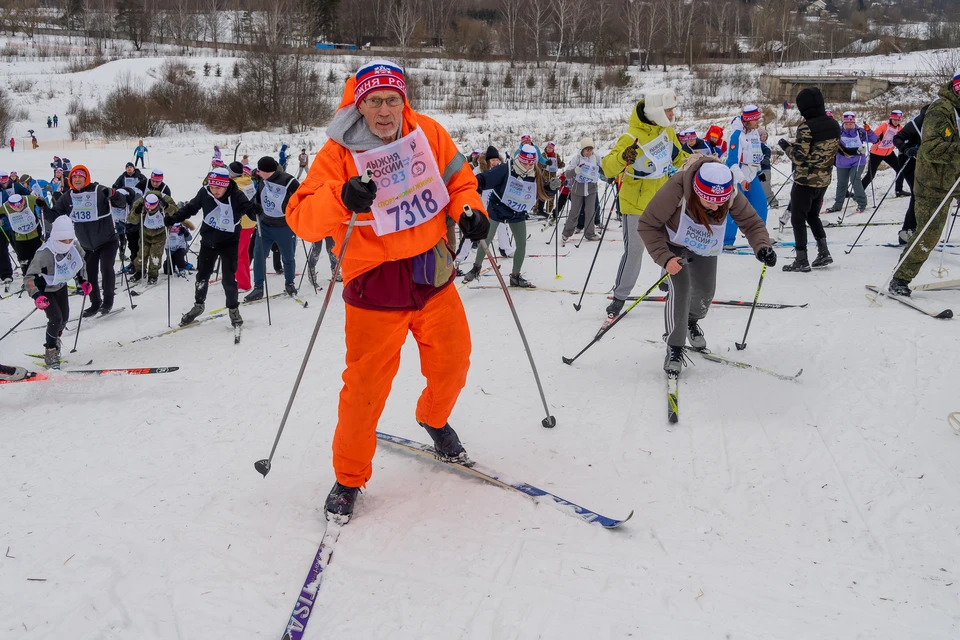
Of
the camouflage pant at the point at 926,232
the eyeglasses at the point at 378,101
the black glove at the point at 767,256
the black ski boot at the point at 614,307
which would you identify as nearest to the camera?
the eyeglasses at the point at 378,101

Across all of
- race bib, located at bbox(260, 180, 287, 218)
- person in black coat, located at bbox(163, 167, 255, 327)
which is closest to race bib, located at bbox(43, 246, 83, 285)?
person in black coat, located at bbox(163, 167, 255, 327)

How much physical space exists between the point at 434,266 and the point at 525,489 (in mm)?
1291

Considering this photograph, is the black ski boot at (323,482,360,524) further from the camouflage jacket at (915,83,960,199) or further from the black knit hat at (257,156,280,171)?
the black knit hat at (257,156,280,171)

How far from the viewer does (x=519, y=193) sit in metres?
7.64

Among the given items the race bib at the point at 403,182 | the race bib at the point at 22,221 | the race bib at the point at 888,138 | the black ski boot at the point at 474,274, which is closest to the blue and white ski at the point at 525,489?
the race bib at the point at 403,182

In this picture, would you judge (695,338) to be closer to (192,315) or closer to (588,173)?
(192,315)

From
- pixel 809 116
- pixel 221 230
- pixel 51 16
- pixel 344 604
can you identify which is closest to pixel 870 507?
pixel 344 604

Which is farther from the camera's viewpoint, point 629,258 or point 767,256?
point 629,258

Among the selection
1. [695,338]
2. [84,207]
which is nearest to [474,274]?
[695,338]

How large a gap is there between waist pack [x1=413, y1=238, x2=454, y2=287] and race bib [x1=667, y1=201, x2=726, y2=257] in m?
1.98

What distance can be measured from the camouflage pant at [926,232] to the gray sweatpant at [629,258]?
242cm

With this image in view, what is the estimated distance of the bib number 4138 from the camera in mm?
2865

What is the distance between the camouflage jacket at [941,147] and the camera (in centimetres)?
541

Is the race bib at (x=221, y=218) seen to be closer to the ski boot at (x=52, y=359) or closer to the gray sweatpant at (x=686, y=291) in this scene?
the ski boot at (x=52, y=359)
